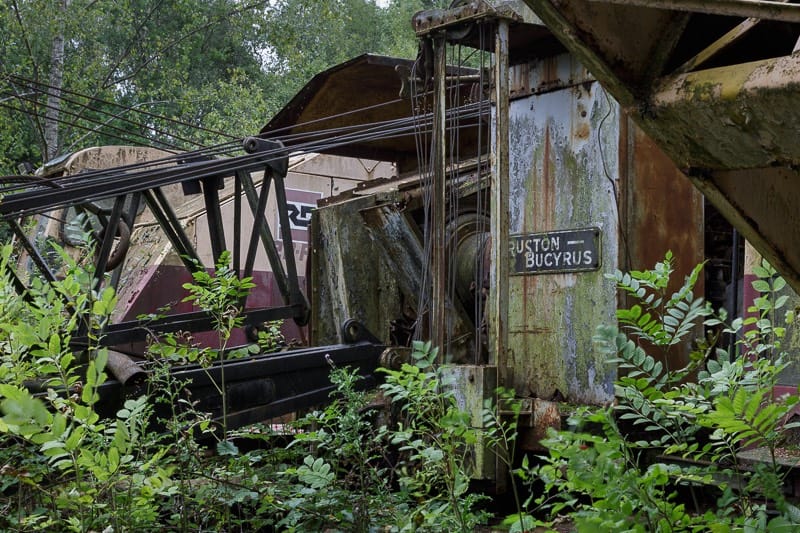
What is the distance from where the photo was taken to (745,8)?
237 cm

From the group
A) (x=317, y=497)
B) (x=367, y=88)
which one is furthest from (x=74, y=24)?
(x=317, y=497)

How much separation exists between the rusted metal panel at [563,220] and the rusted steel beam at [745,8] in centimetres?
359

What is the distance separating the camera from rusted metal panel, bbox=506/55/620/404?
6020 mm

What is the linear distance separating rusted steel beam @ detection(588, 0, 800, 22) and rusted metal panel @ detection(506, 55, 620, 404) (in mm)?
3593

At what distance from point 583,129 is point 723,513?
3.34 m

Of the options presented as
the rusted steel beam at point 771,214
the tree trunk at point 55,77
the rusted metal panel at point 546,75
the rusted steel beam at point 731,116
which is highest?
the tree trunk at point 55,77

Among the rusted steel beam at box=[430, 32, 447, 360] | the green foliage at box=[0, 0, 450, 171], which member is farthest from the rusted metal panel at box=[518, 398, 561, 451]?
the green foliage at box=[0, 0, 450, 171]

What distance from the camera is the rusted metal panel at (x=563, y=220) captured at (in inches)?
237

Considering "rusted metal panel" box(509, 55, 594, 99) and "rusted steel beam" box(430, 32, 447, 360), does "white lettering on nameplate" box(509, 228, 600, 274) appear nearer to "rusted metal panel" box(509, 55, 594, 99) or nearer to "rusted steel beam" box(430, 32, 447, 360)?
"rusted steel beam" box(430, 32, 447, 360)

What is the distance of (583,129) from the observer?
6184mm

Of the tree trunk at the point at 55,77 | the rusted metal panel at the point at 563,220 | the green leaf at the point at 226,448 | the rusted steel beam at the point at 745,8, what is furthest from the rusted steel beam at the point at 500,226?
the tree trunk at the point at 55,77

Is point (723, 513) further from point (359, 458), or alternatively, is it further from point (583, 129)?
point (583, 129)

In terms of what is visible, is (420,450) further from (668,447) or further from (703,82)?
(703,82)

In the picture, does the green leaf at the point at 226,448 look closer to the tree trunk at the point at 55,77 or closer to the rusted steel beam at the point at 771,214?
the rusted steel beam at the point at 771,214
